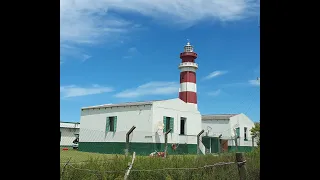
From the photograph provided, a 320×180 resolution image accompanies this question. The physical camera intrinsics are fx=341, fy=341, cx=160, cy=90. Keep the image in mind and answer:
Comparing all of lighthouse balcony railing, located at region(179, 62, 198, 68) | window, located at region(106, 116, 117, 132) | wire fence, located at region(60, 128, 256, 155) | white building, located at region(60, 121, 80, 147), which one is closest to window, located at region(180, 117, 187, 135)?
wire fence, located at region(60, 128, 256, 155)

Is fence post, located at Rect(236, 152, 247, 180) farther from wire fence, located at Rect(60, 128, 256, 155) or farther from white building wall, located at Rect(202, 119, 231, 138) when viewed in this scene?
white building wall, located at Rect(202, 119, 231, 138)

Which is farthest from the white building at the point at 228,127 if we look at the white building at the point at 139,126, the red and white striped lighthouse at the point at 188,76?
the white building at the point at 139,126

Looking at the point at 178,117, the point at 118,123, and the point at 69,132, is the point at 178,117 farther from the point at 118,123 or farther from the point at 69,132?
the point at 69,132

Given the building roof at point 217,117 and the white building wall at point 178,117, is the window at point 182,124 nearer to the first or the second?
the white building wall at point 178,117

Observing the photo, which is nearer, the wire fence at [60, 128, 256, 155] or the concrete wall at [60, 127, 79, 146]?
the wire fence at [60, 128, 256, 155]

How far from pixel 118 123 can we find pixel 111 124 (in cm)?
60

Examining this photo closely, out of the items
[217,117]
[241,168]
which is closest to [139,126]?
[217,117]

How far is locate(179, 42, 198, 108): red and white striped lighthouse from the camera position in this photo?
20642 millimetres

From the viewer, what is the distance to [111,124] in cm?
1684
